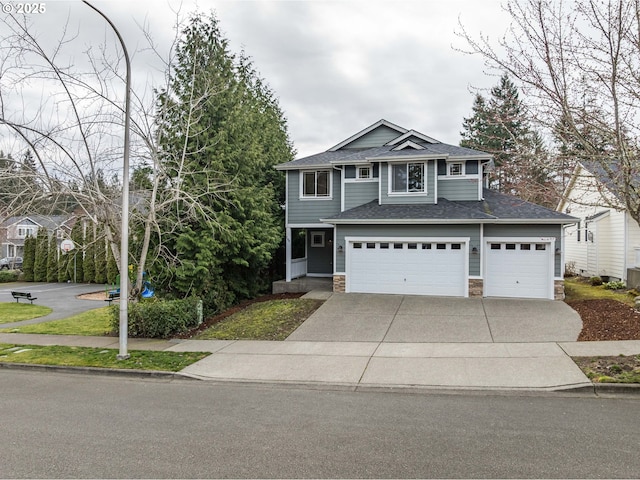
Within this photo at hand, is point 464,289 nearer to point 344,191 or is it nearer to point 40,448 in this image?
point 344,191

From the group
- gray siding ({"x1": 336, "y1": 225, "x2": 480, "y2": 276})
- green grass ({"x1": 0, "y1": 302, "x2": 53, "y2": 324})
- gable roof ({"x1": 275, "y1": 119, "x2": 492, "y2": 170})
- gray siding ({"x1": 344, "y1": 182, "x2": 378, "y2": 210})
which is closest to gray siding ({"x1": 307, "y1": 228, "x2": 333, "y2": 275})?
gray siding ({"x1": 344, "y1": 182, "x2": 378, "y2": 210})

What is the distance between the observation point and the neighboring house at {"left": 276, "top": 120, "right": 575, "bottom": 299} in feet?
51.8

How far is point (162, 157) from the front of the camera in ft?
46.4

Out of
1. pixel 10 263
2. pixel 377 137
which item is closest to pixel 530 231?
pixel 377 137

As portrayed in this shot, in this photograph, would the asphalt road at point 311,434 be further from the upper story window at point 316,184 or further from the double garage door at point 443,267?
the upper story window at point 316,184

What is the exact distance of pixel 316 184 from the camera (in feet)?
65.4

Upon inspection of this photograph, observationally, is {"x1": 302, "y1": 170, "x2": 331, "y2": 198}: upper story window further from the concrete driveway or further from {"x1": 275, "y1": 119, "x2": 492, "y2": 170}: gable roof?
the concrete driveway

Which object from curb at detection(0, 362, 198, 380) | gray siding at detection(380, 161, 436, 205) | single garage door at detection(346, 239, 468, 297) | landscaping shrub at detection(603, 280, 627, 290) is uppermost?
gray siding at detection(380, 161, 436, 205)

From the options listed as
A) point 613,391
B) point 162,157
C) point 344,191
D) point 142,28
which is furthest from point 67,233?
point 613,391

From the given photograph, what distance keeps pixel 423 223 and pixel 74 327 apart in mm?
12588

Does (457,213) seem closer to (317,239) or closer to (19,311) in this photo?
(317,239)

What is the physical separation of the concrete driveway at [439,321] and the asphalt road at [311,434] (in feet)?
13.1

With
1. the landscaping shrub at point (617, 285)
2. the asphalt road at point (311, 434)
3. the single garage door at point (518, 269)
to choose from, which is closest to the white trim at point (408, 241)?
the single garage door at point (518, 269)

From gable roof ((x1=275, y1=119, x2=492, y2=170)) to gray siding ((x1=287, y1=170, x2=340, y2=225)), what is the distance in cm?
62
